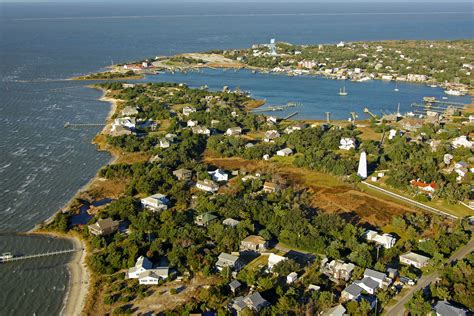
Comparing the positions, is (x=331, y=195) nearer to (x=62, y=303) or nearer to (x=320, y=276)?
(x=320, y=276)

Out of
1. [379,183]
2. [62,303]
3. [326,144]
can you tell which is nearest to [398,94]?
[326,144]

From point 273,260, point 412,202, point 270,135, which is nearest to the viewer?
point 273,260

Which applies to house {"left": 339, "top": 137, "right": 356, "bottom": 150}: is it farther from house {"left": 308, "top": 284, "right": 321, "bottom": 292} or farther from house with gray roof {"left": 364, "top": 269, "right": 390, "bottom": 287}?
house {"left": 308, "top": 284, "right": 321, "bottom": 292}

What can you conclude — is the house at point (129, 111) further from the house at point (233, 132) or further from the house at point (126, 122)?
the house at point (233, 132)

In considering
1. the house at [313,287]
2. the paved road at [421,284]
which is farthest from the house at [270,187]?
the paved road at [421,284]

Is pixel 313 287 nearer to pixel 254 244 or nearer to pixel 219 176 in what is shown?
pixel 254 244

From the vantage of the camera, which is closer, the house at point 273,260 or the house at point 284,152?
the house at point 273,260

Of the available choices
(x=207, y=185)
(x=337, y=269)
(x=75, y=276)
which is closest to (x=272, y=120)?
(x=207, y=185)
